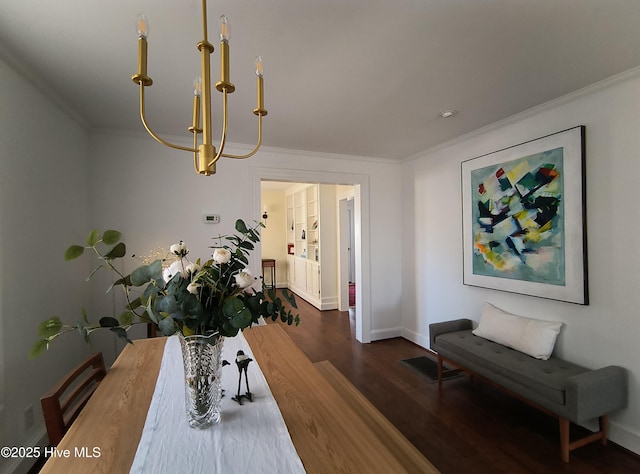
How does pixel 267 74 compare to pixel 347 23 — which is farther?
pixel 267 74

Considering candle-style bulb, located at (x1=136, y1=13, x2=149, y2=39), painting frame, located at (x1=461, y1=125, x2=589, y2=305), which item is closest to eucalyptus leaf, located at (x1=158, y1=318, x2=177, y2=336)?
candle-style bulb, located at (x1=136, y1=13, x2=149, y2=39)

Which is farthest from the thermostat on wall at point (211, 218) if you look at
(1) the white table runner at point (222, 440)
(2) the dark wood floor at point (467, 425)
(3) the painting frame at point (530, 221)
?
(3) the painting frame at point (530, 221)

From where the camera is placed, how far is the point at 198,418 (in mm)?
995

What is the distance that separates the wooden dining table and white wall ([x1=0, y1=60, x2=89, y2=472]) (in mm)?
657

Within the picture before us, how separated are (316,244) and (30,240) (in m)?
4.20

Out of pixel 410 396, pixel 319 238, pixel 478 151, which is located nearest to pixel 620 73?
pixel 478 151

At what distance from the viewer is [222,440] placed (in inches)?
36.8

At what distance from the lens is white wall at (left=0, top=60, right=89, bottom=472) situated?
5.26 feet

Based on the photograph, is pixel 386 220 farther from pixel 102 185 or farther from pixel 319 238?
pixel 102 185

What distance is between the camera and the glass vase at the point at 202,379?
3.12 ft

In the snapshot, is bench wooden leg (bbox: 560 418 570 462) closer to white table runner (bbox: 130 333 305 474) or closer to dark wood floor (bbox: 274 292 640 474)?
dark wood floor (bbox: 274 292 640 474)

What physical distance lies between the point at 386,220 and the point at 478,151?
1.39 metres

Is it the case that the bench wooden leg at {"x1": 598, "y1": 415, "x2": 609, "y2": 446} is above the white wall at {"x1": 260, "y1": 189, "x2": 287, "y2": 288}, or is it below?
below

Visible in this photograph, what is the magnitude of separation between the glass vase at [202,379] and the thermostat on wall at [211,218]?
230cm
